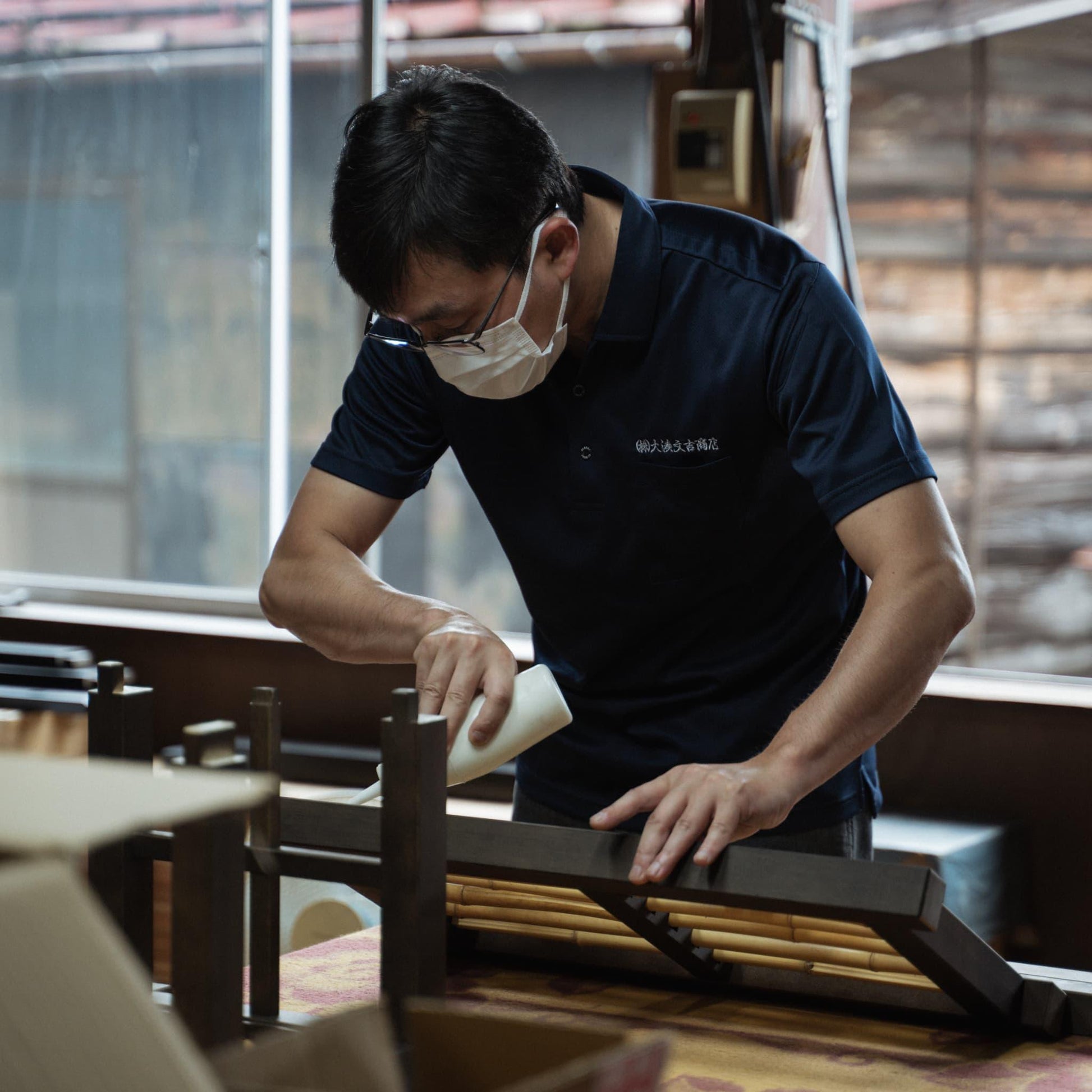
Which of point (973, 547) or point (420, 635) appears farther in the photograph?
point (973, 547)

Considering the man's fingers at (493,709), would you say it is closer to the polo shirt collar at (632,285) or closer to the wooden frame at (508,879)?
the wooden frame at (508,879)

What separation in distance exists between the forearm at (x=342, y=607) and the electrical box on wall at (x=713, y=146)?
4.81 feet

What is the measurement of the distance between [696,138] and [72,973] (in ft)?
8.29

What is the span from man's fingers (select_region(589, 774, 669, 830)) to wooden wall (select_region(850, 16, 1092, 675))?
220 cm

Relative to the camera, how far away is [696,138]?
2.93 metres

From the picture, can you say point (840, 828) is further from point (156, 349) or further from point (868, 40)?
point (156, 349)

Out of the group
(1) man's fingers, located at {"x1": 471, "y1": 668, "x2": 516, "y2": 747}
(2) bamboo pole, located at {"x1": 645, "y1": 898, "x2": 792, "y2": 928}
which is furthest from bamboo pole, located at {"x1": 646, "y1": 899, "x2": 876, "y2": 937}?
(1) man's fingers, located at {"x1": 471, "y1": 668, "x2": 516, "y2": 747}

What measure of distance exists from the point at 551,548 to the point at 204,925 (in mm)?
933

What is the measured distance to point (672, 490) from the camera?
1655 millimetres

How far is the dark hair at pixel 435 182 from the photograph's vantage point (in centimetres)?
145

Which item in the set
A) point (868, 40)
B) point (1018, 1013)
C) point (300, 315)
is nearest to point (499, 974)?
point (1018, 1013)

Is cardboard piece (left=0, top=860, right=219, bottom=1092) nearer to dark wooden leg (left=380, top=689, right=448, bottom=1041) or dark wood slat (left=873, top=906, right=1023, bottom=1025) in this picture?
dark wooden leg (left=380, top=689, right=448, bottom=1041)

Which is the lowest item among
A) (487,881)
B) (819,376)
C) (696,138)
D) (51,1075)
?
(487,881)

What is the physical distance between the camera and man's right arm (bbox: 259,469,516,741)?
1393 millimetres
